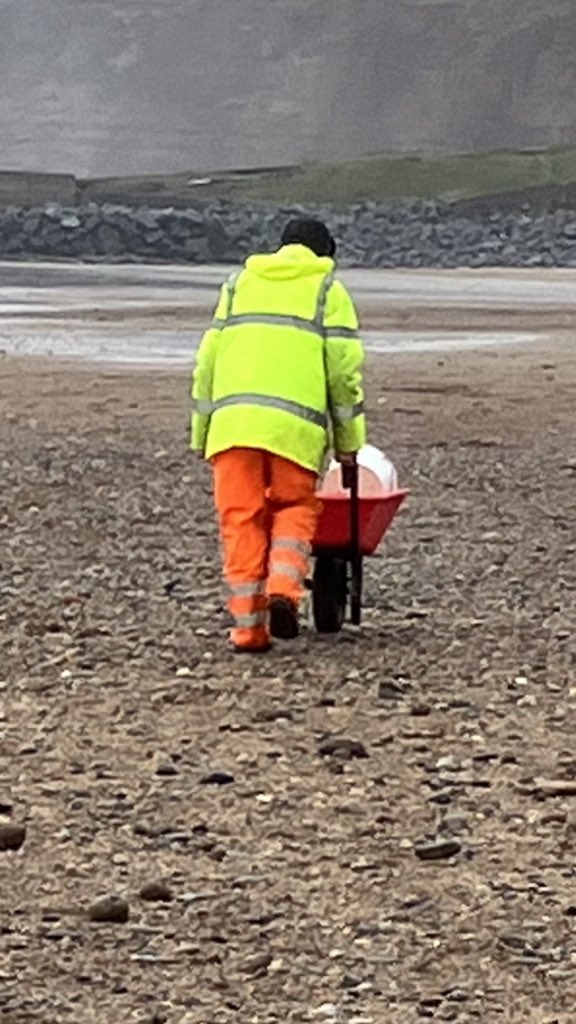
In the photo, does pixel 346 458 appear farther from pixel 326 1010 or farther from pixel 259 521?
pixel 326 1010

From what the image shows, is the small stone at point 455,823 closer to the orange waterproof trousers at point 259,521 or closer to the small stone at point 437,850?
the small stone at point 437,850

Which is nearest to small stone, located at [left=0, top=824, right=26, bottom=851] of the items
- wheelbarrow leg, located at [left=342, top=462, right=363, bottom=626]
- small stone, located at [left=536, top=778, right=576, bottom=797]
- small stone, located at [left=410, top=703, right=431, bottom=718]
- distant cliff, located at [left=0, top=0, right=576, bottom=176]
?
small stone, located at [left=536, top=778, right=576, bottom=797]

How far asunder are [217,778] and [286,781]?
6.9 inches

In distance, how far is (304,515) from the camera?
340 inches

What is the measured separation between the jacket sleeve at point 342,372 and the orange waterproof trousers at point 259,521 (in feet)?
0.63

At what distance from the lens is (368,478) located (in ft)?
30.0

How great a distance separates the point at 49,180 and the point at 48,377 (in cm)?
4385

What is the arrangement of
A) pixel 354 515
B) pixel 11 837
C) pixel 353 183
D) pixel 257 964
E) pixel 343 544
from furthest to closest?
pixel 353 183 < pixel 343 544 < pixel 354 515 < pixel 11 837 < pixel 257 964

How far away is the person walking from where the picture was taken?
8648mm

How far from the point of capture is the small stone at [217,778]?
6.93 metres

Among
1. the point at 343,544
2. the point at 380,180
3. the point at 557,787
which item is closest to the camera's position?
the point at 557,787

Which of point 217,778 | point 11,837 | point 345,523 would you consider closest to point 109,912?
point 11,837

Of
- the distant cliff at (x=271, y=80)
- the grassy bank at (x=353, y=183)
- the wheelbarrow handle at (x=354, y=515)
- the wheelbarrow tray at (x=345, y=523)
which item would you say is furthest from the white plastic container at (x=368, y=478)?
the distant cliff at (x=271, y=80)

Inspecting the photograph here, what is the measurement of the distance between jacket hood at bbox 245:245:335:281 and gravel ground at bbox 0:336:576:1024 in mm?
1199
